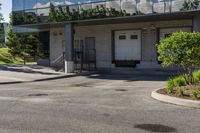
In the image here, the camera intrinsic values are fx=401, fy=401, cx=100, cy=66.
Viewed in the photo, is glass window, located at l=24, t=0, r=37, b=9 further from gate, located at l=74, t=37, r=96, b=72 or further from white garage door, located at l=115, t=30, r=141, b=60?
white garage door, located at l=115, t=30, r=141, b=60

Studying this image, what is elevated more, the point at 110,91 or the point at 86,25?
the point at 86,25

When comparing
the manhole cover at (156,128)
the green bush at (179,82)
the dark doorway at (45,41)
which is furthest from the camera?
the dark doorway at (45,41)

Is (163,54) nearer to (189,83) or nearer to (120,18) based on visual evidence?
(189,83)

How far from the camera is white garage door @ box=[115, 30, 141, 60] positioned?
2972 centimetres

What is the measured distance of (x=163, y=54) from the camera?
50.4 ft

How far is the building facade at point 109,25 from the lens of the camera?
998 inches

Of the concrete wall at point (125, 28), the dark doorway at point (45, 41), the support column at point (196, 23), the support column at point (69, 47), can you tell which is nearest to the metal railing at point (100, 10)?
the support column at point (69, 47)

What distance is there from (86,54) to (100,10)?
6.26 m

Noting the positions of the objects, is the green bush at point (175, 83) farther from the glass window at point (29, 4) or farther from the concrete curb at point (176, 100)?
the glass window at point (29, 4)

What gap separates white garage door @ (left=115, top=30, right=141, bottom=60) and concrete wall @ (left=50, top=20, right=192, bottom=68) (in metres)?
0.47

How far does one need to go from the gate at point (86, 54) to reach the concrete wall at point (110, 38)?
1.33 ft

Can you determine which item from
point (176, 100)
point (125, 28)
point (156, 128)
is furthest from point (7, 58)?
point (156, 128)

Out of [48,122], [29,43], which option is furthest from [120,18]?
[29,43]

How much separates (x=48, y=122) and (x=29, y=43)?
45.7 meters
